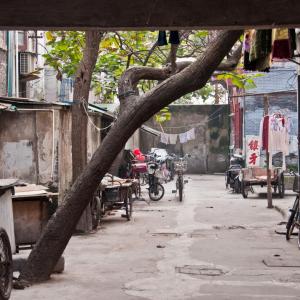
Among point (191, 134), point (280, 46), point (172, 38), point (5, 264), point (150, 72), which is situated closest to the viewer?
point (5, 264)

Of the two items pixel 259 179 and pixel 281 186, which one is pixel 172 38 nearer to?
pixel 281 186

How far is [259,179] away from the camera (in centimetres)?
2111

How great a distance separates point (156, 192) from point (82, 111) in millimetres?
7797

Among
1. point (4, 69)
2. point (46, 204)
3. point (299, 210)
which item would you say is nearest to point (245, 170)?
point (4, 69)

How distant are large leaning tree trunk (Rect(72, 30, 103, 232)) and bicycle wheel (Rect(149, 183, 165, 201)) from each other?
730 centimetres

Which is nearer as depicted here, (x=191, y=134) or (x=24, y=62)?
(x=24, y=62)

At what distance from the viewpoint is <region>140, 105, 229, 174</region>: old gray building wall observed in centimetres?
3825

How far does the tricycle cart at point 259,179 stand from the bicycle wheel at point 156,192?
2716 mm

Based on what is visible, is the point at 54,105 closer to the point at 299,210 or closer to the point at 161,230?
the point at 161,230

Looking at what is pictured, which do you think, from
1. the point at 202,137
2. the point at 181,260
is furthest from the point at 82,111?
the point at 202,137

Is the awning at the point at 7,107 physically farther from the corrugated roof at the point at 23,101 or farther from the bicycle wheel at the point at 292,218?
the bicycle wheel at the point at 292,218

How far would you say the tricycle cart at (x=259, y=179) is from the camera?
20533mm

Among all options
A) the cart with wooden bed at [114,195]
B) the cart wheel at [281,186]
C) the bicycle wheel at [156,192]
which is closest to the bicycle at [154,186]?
the bicycle wheel at [156,192]

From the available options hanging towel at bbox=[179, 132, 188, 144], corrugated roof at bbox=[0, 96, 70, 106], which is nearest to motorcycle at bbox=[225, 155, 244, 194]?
corrugated roof at bbox=[0, 96, 70, 106]
